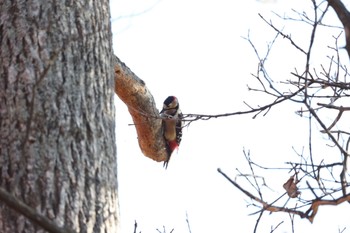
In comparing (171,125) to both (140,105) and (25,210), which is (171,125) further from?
(25,210)

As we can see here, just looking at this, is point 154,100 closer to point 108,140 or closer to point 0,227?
point 108,140

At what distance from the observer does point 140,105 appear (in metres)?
3.79

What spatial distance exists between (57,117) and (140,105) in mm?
1950

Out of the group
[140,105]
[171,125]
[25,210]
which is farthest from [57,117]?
[171,125]

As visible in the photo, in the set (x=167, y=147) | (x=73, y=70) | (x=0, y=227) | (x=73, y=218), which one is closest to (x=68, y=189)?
(x=73, y=218)

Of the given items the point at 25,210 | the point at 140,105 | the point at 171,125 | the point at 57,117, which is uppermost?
the point at 140,105

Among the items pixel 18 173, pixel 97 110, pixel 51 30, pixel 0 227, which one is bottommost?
pixel 0 227

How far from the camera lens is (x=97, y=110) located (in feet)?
6.47

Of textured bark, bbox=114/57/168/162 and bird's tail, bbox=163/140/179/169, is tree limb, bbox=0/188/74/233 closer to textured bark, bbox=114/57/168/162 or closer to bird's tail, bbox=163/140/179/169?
textured bark, bbox=114/57/168/162

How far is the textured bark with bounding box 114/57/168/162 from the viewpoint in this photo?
3699 millimetres

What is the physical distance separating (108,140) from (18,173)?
321 mm

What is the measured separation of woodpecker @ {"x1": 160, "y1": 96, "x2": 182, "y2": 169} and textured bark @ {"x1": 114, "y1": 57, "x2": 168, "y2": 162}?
0.04 m

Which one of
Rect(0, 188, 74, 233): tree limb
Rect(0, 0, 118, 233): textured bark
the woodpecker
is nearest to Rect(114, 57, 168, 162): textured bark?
the woodpecker

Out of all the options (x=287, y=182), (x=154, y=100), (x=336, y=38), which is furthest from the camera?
(x=154, y=100)
